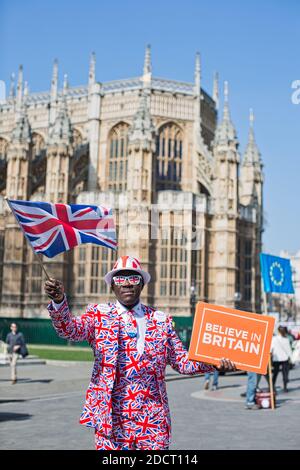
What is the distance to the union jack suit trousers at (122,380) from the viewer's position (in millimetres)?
3910

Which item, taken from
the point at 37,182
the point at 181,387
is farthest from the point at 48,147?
the point at 181,387

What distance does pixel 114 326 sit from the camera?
409cm

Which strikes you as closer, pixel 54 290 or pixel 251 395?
pixel 54 290

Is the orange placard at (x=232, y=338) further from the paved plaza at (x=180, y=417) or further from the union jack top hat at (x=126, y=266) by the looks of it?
the paved plaza at (x=180, y=417)

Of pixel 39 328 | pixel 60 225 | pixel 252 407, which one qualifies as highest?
pixel 60 225

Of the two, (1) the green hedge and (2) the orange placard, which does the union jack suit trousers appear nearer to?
(2) the orange placard

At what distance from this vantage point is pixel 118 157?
147 feet

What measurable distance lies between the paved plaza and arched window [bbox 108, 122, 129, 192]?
27.2 m

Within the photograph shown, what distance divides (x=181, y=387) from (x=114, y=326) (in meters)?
13.3

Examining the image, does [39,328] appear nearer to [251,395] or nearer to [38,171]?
[38,171]

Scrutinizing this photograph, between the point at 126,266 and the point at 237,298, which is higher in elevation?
the point at 126,266

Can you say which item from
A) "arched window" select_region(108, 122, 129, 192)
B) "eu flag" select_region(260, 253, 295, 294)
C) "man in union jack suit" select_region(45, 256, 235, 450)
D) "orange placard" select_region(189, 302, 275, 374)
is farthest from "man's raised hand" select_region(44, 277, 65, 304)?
"arched window" select_region(108, 122, 129, 192)

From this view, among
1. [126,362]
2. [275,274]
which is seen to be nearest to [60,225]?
[126,362]

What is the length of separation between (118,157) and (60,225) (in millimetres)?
39345
